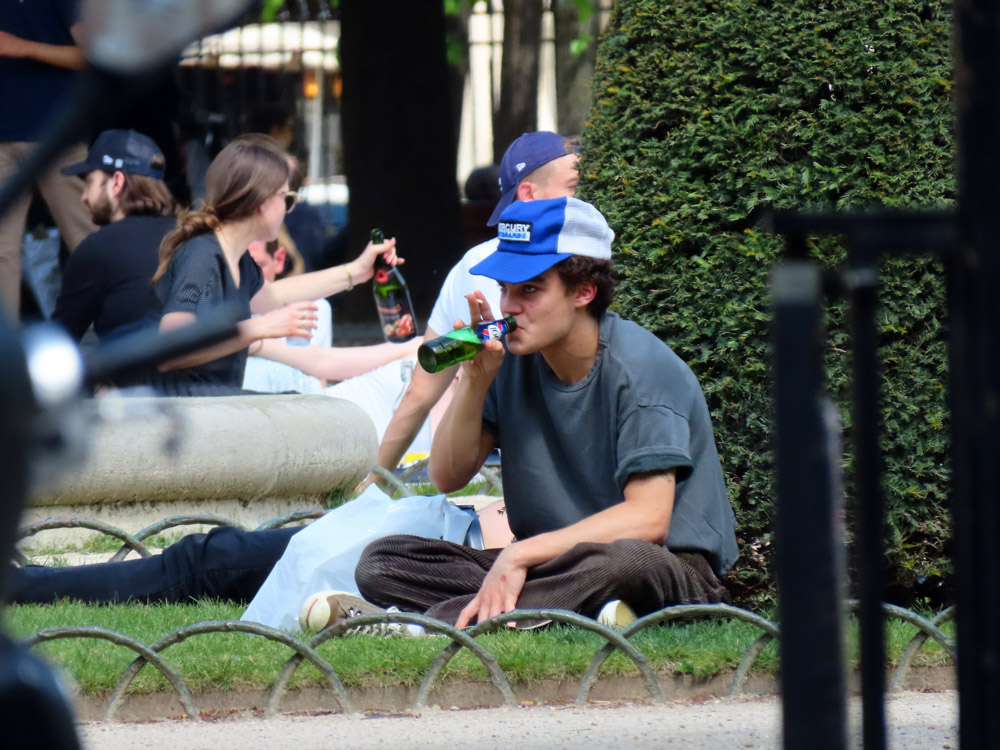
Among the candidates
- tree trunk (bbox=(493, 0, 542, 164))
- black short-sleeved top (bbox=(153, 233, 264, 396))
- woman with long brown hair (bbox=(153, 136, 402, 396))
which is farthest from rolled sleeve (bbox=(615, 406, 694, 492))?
tree trunk (bbox=(493, 0, 542, 164))

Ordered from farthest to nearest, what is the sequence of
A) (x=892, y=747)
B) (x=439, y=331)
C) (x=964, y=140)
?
(x=439, y=331)
(x=892, y=747)
(x=964, y=140)

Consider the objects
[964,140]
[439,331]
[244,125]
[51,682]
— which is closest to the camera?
[51,682]

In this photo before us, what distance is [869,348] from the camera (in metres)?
1.71

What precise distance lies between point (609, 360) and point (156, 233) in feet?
9.79

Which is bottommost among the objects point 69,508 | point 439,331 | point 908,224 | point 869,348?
point 69,508

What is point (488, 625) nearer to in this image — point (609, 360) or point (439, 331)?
point (609, 360)

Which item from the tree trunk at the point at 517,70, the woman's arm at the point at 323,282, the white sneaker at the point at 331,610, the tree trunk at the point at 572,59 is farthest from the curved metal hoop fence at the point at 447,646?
the tree trunk at the point at 572,59

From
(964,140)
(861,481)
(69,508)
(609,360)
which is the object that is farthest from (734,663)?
(69,508)

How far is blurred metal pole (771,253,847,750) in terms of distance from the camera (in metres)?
1.47

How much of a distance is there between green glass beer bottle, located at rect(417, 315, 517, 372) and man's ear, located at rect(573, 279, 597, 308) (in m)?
0.20

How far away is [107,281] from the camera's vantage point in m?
6.25

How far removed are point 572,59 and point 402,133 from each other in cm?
556

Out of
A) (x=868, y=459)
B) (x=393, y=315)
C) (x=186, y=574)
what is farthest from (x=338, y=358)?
(x=868, y=459)

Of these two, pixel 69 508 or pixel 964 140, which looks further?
pixel 69 508
